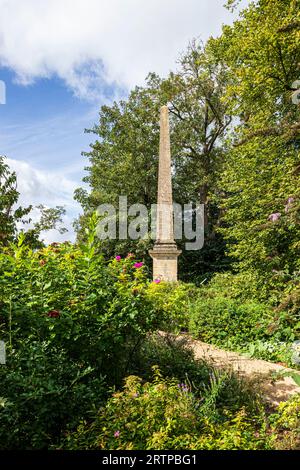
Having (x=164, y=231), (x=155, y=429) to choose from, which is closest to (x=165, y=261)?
(x=164, y=231)

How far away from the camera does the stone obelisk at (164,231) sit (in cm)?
1230

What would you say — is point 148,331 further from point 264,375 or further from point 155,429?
point 264,375

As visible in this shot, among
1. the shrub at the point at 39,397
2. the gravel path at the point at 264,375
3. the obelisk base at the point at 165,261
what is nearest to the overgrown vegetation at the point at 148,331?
the shrub at the point at 39,397

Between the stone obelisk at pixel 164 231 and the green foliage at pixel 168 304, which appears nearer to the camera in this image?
the green foliage at pixel 168 304

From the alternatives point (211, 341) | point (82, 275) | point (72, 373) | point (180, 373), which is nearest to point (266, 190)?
point (211, 341)

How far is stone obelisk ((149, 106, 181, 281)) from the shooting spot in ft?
40.3

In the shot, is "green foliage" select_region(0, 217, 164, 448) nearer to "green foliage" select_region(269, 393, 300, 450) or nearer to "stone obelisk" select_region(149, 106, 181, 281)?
"green foliage" select_region(269, 393, 300, 450)

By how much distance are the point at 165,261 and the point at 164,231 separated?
113cm

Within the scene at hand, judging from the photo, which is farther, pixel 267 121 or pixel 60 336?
pixel 267 121

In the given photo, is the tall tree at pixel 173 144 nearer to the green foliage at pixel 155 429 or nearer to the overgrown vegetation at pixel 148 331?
the overgrown vegetation at pixel 148 331

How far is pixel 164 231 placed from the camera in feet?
41.1

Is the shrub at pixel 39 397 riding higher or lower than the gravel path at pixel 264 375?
higher

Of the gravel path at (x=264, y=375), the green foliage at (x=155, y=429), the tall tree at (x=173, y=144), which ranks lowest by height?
the gravel path at (x=264, y=375)
